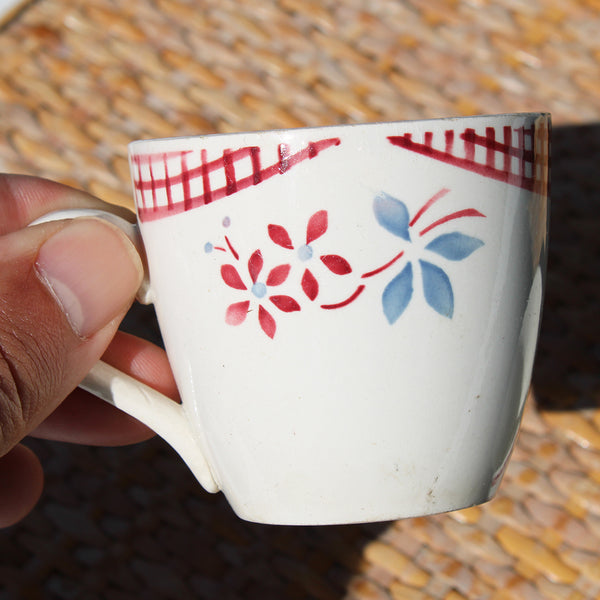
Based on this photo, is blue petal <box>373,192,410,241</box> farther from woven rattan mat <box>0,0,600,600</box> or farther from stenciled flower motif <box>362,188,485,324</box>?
woven rattan mat <box>0,0,600,600</box>

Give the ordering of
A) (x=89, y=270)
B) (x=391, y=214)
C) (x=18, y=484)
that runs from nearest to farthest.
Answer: (x=391, y=214) → (x=89, y=270) → (x=18, y=484)

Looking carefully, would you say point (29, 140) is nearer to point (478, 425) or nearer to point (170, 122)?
point (170, 122)

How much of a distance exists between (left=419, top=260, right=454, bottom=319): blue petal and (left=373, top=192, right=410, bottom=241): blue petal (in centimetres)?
2

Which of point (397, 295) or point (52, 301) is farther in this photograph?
point (52, 301)

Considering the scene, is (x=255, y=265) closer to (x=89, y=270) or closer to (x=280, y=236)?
(x=280, y=236)

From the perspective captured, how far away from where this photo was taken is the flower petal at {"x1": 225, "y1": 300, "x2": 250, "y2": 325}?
48cm

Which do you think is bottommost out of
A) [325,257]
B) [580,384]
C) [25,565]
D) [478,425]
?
[25,565]

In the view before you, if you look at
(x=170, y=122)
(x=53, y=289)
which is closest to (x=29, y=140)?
(x=170, y=122)

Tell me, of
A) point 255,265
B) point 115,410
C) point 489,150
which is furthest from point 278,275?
point 115,410

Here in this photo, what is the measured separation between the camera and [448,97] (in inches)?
33.4

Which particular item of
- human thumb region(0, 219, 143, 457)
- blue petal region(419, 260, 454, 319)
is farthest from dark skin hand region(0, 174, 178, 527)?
blue petal region(419, 260, 454, 319)

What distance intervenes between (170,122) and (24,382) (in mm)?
396

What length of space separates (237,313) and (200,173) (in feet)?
0.28

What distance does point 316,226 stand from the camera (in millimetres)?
453
